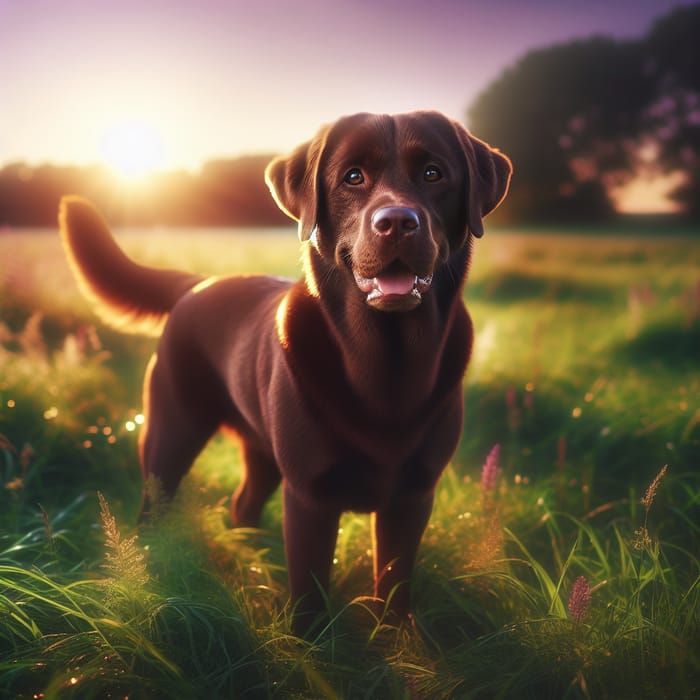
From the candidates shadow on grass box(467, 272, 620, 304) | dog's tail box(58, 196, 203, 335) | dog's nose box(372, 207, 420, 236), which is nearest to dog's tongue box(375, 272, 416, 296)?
dog's nose box(372, 207, 420, 236)

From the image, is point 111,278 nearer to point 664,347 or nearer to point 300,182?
point 300,182

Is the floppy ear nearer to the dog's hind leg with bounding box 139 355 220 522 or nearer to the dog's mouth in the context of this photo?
the dog's mouth

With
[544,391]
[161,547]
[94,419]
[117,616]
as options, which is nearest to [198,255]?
[94,419]

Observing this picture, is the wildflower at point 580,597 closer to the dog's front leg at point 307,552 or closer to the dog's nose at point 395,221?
the dog's front leg at point 307,552

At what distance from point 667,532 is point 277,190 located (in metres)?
2.26

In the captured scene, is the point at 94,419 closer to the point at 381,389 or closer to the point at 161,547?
the point at 161,547

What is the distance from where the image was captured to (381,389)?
204 centimetres

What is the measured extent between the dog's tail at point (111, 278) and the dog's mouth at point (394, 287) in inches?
54.8

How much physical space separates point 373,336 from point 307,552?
755mm

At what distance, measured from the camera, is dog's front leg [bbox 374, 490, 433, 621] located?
218cm

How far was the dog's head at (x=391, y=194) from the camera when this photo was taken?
5.95 feet

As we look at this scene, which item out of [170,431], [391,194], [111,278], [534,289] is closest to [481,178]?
[391,194]

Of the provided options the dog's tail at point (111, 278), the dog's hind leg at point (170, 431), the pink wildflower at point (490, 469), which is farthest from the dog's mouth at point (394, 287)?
the dog's tail at point (111, 278)

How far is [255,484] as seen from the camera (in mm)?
2941
